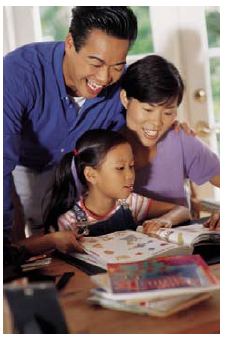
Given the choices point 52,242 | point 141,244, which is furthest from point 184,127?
point 52,242

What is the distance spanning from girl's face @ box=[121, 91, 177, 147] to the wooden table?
1.42 ft

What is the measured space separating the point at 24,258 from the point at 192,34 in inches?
27.4

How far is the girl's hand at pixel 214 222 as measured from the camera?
3.84 ft

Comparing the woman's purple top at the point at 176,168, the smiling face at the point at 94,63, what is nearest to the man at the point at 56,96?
the smiling face at the point at 94,63

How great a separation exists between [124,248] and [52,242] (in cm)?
17

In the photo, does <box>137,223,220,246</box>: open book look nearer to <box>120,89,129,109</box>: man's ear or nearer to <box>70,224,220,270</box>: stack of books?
<box>70,224,220,270</box>: stack of books

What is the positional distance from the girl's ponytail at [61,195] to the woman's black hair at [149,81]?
0.22 m

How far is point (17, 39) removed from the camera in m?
1.12

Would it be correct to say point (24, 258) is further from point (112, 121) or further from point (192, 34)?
point (192, 34)

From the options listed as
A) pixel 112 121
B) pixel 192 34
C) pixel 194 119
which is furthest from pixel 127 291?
pixel 192 34

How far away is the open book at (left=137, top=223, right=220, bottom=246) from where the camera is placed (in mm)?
1097

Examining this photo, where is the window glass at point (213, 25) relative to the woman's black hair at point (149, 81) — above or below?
above

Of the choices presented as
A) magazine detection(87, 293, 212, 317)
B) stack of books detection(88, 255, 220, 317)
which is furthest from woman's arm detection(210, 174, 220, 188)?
magazine detection(87, 293, 212, 317)

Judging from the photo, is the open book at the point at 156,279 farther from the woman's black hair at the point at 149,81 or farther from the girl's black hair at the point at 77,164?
the woman's black hair at the point at 149,81
